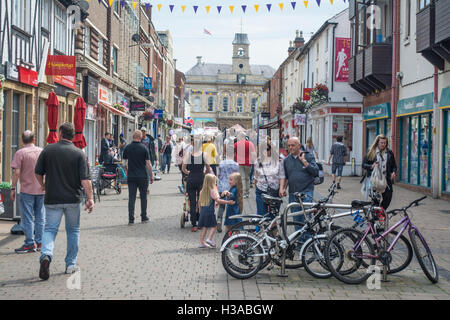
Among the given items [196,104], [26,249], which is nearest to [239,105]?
[196,104]

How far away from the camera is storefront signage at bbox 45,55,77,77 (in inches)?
678

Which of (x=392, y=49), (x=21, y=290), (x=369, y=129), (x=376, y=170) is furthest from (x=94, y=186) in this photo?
(x=369, y=129)

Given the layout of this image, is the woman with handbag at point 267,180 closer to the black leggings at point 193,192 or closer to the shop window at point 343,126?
→ the black leggings at point 193,192

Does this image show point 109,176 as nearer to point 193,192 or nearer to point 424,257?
point 193,192

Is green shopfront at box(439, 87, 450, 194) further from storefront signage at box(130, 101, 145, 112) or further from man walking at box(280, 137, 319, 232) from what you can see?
storefront signage at box(130, 101, 145, 112)

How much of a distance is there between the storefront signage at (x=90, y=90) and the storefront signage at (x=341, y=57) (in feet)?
47.4

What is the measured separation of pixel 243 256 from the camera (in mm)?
7035

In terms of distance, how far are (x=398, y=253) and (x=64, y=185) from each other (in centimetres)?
417

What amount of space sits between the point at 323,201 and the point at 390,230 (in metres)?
0.88

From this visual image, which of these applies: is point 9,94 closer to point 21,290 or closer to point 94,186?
point 94,186

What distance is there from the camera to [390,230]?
6.86 meters

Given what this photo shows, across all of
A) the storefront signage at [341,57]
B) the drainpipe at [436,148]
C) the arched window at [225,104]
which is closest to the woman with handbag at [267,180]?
the drainpipe at [436,148]

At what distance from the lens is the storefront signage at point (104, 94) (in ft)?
84.0

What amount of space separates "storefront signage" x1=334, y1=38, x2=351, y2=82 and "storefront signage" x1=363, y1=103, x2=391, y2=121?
5499 millimetres
